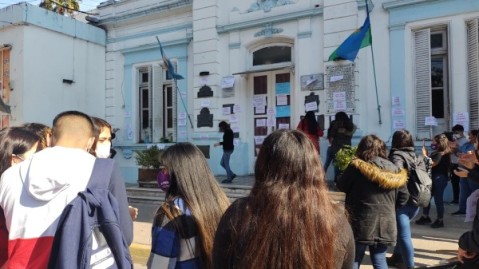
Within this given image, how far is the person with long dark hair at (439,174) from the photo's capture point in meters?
6.64

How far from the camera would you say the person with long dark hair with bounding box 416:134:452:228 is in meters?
6.64

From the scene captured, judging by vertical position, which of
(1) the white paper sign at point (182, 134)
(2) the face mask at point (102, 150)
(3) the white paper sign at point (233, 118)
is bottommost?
(2) the face mask at point (102, 150)

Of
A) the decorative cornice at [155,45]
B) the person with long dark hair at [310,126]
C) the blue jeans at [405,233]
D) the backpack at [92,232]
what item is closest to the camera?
the backpack at [92,232]

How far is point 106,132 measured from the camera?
3783mm

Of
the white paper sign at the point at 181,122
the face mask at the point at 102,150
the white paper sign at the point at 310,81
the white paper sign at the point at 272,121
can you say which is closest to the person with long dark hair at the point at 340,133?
the white paper sign at the point at 310,81

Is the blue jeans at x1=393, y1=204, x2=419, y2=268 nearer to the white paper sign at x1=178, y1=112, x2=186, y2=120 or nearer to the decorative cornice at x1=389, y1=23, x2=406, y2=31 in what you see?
the decorative cornice at x1=389, y1=23, x2=406, y2=31

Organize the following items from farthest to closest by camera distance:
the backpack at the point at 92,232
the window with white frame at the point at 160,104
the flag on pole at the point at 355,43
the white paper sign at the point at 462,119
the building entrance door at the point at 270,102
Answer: the window with white frame at the point at 160,104
the building entrance door at the point at 270,102
the flag on pole at the point at 355,43
the white paper sign at the point at 462,119
the backpack at the point at 92,232

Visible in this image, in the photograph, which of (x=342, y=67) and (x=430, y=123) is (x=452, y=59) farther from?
(x=342, y=67)

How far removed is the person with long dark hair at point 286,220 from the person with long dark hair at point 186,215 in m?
0.53

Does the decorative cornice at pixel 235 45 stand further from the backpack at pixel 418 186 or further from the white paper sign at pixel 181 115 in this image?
the backpack at pixel 418 186

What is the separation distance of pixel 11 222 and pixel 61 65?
1132 centimetres

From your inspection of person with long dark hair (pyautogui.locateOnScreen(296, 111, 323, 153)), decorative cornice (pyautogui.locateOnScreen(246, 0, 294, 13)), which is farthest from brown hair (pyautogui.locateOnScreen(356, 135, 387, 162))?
decorative cornice (pyautogui.locateOnScreen(246, 0, 294, 13))

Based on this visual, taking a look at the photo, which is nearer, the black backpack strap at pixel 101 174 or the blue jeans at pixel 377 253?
the black backpack strap at pixel 101 174

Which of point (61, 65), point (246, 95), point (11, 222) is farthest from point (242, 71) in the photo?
point (11, 222)
